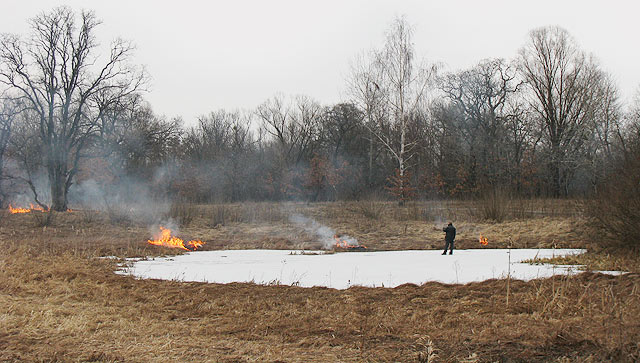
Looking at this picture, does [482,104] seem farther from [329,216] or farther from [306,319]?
[306,319]

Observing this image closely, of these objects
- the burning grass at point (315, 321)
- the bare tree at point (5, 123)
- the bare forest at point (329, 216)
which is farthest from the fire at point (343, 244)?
the bare tree at point (5, 123)

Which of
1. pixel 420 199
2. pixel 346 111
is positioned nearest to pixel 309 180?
pixel 420 199

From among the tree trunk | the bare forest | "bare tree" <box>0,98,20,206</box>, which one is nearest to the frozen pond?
the bare forest

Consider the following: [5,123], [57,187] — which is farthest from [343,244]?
[5,123]

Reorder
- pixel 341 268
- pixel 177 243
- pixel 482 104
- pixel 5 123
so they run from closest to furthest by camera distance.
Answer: pixel 341 268
pixel 177 243
pixel 5 123
pixel 482 104

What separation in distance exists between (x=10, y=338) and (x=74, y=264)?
6754 mm

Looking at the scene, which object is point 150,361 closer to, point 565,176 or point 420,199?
point 420,199

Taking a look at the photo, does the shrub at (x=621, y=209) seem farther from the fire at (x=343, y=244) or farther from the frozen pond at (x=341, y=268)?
the fire at (x=343, y=244)

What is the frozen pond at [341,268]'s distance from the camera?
1034 cm

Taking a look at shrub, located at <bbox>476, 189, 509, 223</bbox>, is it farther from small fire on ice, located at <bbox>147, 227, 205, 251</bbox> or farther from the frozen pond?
small fire on ice, located at <bbox>147, 227, 205, 251</bbox>

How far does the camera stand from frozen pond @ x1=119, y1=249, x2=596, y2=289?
33.9 ft

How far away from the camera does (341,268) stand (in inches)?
502

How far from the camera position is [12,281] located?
371 inches

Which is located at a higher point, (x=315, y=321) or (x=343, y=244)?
(x=343, y=244)
